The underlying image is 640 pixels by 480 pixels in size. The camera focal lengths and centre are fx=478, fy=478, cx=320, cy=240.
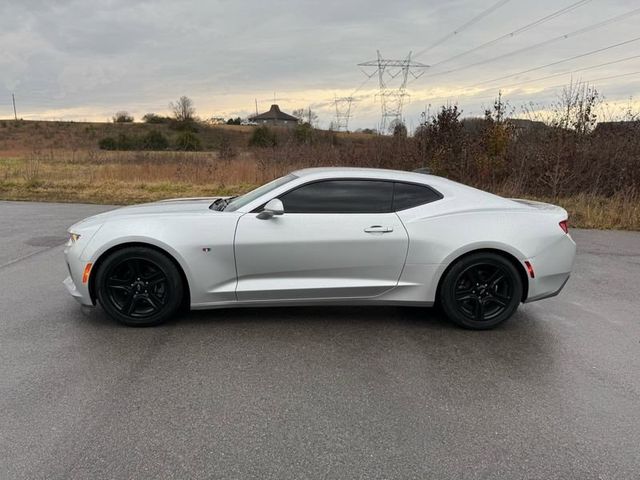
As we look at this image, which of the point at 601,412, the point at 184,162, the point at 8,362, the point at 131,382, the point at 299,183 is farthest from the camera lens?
the point at 184,162

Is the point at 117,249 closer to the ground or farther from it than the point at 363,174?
closer to the ground

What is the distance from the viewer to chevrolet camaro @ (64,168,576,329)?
4117 millimetres

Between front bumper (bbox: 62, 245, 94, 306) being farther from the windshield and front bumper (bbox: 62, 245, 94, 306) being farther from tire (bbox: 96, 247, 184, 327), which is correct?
the windshield

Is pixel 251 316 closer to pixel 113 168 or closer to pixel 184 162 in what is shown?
pixel 184 162

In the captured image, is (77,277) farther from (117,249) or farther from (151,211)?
(151,211)

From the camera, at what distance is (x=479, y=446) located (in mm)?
2650

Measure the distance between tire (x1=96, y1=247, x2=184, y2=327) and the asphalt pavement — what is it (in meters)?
0.14

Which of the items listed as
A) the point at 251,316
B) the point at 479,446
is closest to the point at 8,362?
the point at 251,316

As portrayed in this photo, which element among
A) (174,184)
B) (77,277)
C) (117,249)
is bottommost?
(77,277)

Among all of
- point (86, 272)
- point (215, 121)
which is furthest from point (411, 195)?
point (215, 121)

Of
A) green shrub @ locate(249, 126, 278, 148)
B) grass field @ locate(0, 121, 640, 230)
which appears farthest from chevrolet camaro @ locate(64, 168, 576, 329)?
green shrub @ locate(249, 126, 278, 148)

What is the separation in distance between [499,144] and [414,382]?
40.6 feet

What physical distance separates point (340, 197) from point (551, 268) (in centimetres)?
202

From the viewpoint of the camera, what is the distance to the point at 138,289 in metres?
4.20
